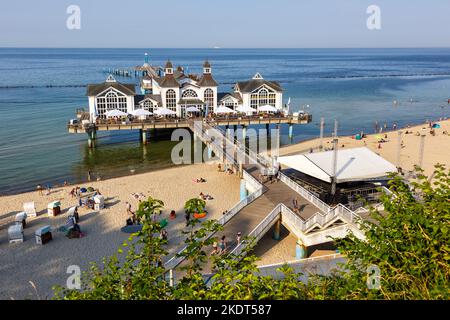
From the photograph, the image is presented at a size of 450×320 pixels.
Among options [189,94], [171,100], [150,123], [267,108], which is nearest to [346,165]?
[267,108]

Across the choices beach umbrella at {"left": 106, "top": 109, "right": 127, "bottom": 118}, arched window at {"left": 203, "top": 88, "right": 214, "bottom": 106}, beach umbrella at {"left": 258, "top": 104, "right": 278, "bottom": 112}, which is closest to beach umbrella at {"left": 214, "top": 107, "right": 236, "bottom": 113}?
arched window at {"left": 203, "top": 88, "right": 214, "bottom": 106}

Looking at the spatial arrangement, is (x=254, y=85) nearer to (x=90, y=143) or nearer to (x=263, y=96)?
(x=263, y=96)

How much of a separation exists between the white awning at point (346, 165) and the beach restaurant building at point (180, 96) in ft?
71.1

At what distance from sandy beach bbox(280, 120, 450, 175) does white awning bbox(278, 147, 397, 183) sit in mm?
13724

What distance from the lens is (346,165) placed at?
20.4 metres

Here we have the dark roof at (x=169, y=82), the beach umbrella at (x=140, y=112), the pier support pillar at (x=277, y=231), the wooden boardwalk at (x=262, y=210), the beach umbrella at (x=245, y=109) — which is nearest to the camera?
the wooden boardwalk at (x=262, y=210)

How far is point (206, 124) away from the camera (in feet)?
130

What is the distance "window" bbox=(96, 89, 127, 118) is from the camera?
40297mm

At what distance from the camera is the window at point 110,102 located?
4030 cm

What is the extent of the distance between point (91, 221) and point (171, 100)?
22.0m

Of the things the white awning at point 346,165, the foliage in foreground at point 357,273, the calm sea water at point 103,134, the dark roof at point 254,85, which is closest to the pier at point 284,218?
the white awning at point 346,165

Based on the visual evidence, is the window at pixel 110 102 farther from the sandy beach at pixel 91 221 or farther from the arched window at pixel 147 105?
the sandy beach at pixel 91 221

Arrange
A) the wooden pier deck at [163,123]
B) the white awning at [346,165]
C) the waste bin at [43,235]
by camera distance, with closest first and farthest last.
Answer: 1. the white awning at [346,165]
2. the waste bin at [43,235]
3. the wooden pier deck at [163,123]

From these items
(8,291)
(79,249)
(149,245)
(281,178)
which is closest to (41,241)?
(79,249)
